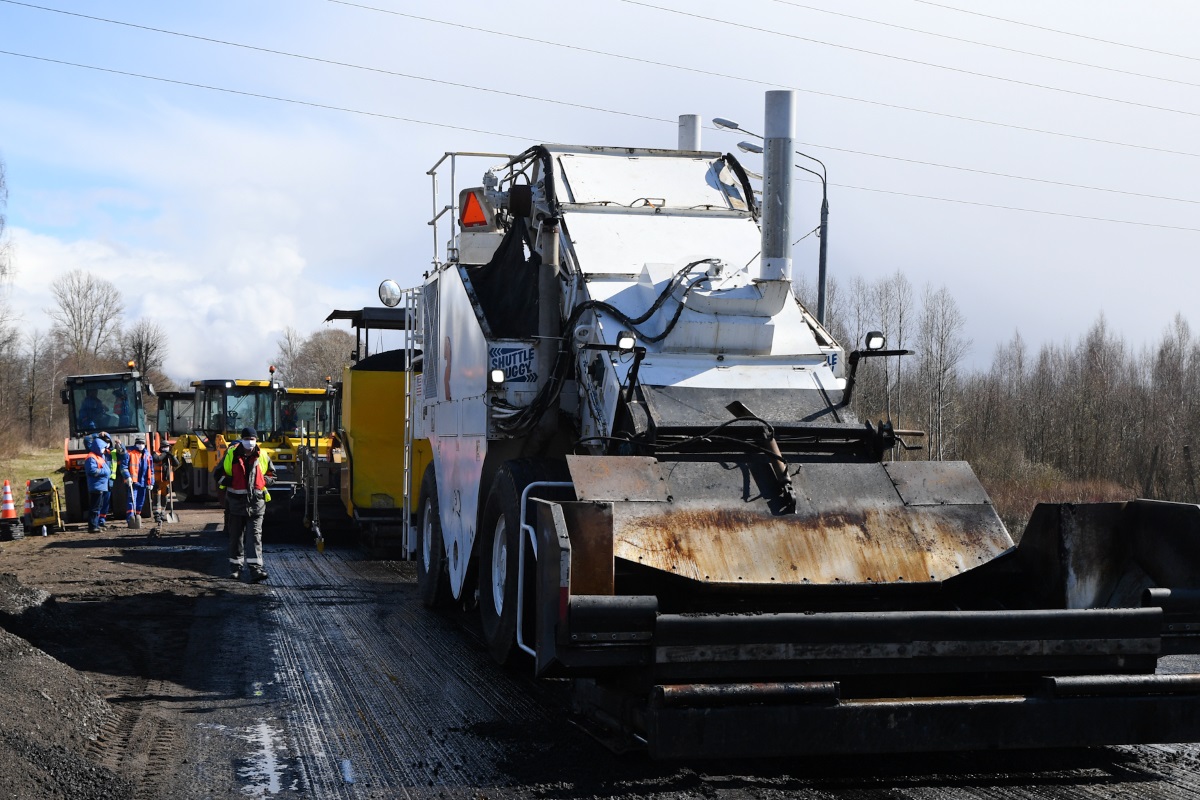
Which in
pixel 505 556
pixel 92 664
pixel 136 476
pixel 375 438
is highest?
pixel 375 438

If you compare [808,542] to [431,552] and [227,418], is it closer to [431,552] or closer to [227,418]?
[431,552]

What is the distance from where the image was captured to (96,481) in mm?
18859

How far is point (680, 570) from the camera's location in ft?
18.3

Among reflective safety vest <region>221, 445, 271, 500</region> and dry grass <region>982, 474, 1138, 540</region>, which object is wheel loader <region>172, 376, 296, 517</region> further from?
dry grass <region>982, 474, 1138, 540</region>

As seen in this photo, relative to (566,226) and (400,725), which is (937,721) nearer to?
(400,725)

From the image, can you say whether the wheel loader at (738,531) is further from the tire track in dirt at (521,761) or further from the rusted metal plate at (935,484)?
the tire track in dirt at (521,761)

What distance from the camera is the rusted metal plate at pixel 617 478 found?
5750mm

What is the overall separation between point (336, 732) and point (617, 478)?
81.1 inches

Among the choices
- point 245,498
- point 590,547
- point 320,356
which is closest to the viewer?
point 590,547

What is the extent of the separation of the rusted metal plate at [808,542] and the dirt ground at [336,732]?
900 mm

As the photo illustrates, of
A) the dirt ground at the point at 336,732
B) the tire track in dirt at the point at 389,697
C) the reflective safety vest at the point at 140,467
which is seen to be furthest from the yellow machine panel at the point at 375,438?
the reflective safety vest at the point at 140,467

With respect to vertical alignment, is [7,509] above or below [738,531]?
below

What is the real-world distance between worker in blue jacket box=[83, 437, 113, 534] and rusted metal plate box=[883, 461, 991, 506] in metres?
15.8

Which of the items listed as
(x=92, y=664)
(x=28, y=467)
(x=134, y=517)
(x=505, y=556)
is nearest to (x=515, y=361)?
(x=505, y=556)
